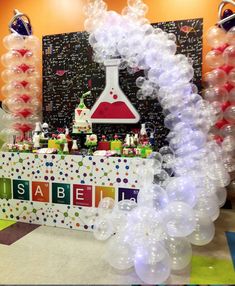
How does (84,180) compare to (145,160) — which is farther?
(84,180)

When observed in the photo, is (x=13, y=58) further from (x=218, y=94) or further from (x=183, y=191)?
(x=183, y=191)

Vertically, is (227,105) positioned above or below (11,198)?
above

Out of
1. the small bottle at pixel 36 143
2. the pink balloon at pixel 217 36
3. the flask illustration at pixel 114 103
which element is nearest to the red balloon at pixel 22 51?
the flask illustration at pixel 114 103

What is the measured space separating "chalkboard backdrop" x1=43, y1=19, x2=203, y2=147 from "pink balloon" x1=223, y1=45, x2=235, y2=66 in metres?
0.53

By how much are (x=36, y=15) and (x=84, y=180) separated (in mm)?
3311

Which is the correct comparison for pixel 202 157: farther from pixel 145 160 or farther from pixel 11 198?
pixel 11 198

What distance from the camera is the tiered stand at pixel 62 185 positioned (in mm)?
2758

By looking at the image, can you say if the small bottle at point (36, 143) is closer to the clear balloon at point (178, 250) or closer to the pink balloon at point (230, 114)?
the clear balloon at point (178, 250)

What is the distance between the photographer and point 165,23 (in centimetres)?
399

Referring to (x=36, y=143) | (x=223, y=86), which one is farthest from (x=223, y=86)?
(x=36, y=143)

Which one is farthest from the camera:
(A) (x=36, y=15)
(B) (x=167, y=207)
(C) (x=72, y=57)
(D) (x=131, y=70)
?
(A) (x=36, y=15)

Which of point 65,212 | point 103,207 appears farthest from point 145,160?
point 65,212

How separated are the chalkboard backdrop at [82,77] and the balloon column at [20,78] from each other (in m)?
0.32

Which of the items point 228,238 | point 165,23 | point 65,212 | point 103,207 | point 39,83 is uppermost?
point 165,23
